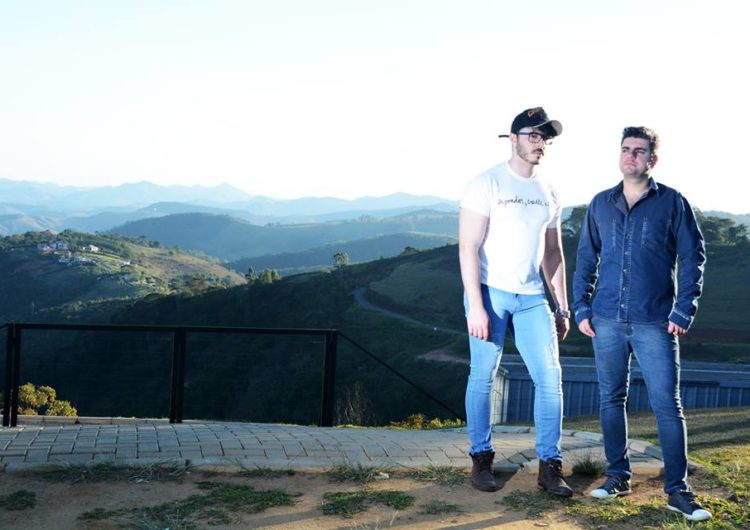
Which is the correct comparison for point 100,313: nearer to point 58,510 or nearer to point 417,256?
point 417,256

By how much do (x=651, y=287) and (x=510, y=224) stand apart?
2.43 ft

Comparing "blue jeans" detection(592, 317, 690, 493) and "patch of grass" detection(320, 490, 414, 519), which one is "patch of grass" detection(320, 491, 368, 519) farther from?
"blue jeans" detection(592, 317, 690, 493)

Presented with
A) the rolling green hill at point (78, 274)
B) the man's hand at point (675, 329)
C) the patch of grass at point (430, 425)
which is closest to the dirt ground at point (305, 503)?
the man's hand at point (675, 329)

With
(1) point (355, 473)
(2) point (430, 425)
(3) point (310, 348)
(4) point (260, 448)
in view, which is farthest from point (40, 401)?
(1) point (355, 473)

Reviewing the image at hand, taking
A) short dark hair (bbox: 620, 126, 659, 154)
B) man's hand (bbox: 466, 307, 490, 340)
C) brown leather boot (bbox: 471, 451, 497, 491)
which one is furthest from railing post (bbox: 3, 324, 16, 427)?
short dark hair (bbox: 620, 126, 659, 154)

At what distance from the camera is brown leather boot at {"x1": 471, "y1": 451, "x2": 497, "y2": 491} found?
4.38m

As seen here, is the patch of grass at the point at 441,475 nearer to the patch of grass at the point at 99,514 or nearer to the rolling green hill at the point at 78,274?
the patch of grass at the point at 99,514

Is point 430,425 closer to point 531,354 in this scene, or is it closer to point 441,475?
point 441,475

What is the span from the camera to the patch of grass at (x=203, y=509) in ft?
12.5

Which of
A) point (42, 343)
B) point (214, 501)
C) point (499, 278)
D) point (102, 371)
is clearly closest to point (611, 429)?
point (499, 278)

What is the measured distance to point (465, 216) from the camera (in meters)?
4.28

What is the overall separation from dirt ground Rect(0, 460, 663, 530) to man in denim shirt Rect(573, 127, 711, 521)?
43cm

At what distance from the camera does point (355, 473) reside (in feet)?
15.0

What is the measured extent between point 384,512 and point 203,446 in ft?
5.31
